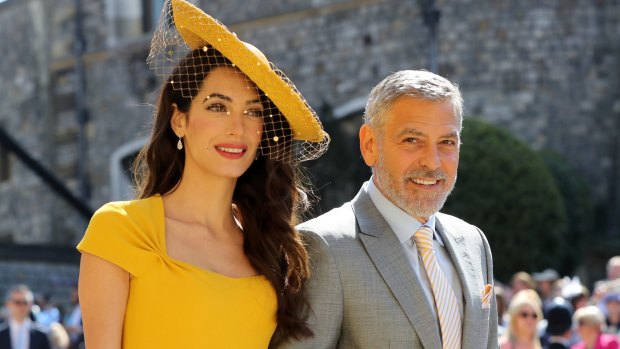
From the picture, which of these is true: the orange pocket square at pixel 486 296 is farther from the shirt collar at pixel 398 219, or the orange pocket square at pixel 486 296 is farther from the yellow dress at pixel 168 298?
the yellow dress at pixel 168 298

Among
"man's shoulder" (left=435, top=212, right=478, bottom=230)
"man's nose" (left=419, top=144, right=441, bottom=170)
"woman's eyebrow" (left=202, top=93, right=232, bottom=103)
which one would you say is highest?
"woman's eyebrow" (left=202, top=93, right=232, bottom=103)

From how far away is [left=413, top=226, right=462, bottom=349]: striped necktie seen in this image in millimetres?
3809

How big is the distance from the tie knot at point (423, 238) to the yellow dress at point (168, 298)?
1.54 ft

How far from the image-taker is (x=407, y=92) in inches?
149

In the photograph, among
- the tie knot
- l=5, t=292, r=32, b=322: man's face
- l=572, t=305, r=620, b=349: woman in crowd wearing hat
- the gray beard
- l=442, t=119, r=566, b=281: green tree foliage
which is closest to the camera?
the gray beard

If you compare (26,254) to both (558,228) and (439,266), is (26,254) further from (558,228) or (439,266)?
(439,266)

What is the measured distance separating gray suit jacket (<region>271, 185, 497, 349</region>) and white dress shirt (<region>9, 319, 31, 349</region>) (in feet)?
21.1

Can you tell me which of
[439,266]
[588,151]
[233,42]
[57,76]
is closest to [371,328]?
[439,266]

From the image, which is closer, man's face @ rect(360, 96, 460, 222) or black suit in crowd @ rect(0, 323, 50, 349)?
man's face @ rect(360, 96, 460, 222)

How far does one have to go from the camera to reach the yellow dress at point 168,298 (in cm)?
373

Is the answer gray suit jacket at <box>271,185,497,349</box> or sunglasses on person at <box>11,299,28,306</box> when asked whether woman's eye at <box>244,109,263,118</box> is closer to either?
gray suit jacket at <box>271,185,497,349</box>

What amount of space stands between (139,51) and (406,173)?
18134mm

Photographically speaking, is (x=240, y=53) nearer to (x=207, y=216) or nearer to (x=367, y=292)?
(x=207, y=216)

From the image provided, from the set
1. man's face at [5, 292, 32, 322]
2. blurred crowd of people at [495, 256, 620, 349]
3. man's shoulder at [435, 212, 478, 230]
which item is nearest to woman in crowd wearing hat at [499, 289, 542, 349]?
blurred crowd of people at [495, 256, 620, 349]
